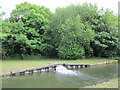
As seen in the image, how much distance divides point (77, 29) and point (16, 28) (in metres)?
7.08

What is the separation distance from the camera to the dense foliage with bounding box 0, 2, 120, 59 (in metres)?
16.1

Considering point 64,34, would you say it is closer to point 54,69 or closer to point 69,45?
point 69,45

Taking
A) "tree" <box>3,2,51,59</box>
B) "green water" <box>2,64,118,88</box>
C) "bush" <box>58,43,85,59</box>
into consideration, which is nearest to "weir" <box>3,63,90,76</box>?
"green water" <box>2,64,118,88</box>

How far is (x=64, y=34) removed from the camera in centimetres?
1672

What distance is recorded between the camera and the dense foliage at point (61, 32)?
16141mm

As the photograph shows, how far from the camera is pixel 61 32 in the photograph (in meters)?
17.1

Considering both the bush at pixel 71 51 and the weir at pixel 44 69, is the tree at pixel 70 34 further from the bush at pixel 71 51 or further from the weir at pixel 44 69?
the weir at pixel 44 69

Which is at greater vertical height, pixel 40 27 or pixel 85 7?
pixel 85 7

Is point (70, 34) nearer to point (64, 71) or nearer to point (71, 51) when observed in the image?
point (71, 51)

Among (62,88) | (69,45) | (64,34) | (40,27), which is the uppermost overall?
(40,27)

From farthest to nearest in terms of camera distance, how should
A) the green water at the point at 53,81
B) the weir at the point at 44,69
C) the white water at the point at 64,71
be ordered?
the white water at the point at 64,71, the weir at the point at 44,69, the green water at the point at 53,81

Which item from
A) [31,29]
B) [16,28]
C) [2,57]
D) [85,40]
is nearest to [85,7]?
[85,40]

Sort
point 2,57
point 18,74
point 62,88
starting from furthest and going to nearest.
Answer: point 2,57 < point 18,74 < point 62,88

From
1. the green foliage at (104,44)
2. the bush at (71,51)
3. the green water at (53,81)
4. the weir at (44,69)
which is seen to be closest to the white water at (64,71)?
the weir at (44,69)
